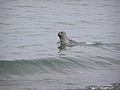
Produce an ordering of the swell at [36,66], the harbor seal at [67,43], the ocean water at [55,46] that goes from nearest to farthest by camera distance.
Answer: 1. the ocean water at [55,46]
2. the swell at [36,66]
3. the harbor seal at [67,43]

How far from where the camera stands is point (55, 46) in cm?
1488

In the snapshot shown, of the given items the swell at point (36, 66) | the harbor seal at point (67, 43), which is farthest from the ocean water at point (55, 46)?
the harbor seal at point (67, 43)

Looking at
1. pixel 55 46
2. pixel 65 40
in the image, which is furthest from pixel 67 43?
pixel 55 46

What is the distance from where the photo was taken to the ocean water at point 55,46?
10.6 m

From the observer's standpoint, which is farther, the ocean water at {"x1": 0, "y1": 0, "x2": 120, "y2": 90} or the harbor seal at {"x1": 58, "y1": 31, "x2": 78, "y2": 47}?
the harbor seal at {"x1": 58, "y1": 31, "x2": 78, "y2": 47}

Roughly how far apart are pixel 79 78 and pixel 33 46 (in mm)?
4079

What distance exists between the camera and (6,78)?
419 inches

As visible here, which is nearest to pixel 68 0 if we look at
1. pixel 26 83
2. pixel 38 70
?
pixel 38 70

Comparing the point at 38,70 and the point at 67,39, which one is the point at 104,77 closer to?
the point at 38,70

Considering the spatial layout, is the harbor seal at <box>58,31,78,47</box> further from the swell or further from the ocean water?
the swell

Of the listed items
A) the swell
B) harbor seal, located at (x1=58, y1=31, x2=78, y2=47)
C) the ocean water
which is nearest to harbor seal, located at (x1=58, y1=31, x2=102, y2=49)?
harbor seal, located at (x1=58, y1=31, x2=78, y2=47)

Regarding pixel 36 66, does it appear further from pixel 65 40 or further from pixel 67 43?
pixel 65 40

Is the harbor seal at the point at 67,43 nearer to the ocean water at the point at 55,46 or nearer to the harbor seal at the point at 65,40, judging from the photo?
the harbor seal at the point at 65,40

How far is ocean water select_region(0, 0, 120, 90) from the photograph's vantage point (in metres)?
10.6
